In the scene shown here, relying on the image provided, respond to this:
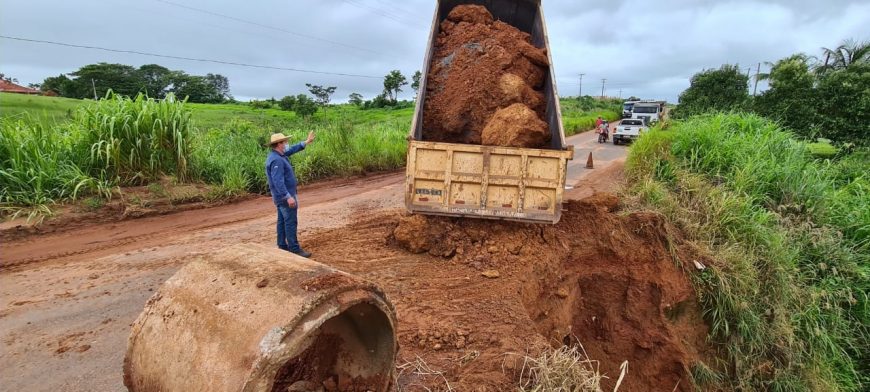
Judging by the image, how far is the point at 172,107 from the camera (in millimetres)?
8266

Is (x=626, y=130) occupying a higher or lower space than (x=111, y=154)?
higher

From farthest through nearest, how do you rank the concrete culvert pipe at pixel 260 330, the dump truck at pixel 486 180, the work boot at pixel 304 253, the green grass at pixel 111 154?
the green grass at pixel 111 154, the work boot at pixel 304 253, the dump truck at pixel 486 180, the concrete culvert pipe at pixel 260 330

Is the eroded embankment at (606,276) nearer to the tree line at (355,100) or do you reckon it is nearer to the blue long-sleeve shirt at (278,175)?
the blue long-sleeve shirt at (278,175)

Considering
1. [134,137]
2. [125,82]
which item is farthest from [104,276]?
[125,82]

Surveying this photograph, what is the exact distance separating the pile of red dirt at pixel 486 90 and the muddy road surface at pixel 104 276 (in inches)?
70.5

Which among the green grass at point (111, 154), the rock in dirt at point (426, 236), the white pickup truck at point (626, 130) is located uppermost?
the white pickup truck at point (626, 130)

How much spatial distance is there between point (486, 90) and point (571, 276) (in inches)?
104

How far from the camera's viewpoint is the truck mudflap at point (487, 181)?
5105 millimetres

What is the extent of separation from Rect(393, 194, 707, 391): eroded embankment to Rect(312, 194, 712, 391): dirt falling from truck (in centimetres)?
→ 1

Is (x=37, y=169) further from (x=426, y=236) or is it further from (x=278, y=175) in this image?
(x=426, y=236)

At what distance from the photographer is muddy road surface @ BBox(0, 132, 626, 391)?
3.44m

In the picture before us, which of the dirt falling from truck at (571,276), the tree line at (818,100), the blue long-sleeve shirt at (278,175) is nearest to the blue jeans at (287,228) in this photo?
the blue long-sleeve shirt at (278,175)

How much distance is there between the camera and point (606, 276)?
18.9 feet

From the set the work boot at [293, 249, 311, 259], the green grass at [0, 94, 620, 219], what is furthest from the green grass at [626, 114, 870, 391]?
the green grass at [0, 94, 620, 219]
